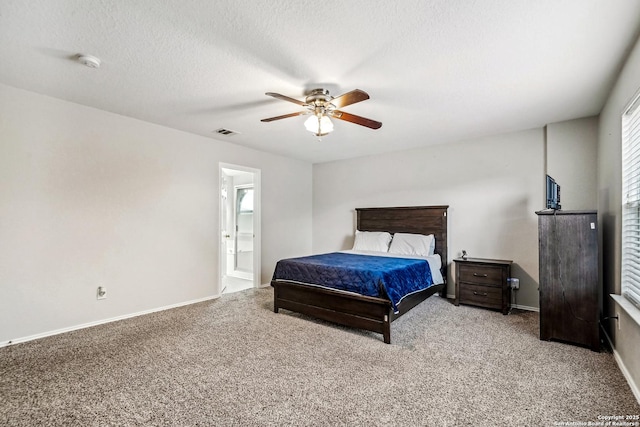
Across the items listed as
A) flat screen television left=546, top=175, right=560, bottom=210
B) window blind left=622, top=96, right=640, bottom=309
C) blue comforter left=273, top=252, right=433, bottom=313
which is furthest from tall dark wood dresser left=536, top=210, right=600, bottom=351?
blue comforter left=273, top=252, right=433, bottom=313

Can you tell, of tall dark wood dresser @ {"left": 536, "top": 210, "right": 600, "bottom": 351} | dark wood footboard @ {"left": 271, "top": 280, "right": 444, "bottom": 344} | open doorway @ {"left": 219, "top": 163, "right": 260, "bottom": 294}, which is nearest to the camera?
tall dark wood dresser @ {"left": 536, "top": 210, "right": 600, "bottom": 351}

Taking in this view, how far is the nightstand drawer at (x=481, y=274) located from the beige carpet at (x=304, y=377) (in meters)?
0.66

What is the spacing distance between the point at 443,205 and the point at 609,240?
84.9 inches

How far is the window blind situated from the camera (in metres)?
2.23

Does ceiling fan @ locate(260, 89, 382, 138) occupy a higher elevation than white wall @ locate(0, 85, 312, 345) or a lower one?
higher

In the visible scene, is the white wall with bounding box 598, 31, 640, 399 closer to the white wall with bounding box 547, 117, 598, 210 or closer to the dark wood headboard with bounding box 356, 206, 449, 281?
the white wall with bounding box 547, 117, 598, 210

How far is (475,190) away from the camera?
459 cm

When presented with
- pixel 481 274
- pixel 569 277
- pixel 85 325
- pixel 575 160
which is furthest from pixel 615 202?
pixel 85 325

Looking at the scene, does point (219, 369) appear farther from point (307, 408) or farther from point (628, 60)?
point (628, 60)

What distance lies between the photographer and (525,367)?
2449 mm

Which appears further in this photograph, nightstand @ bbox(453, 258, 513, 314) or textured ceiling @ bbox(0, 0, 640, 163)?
nightstand @ bbox(453, 258, 513, 314)

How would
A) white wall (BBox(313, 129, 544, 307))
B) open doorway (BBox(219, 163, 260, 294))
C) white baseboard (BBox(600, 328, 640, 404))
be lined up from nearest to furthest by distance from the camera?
white baseboard (BBox(600, 328, 640, 404)) → white wall (BBox(313, 129, 544, 307)) → open doorway (BBox(219, 163, 260, 294))

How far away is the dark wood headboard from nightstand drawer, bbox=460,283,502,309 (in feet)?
1.85

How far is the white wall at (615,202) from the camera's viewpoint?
214cm
